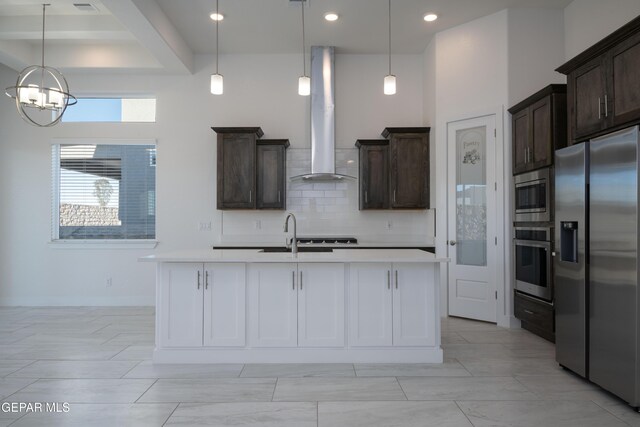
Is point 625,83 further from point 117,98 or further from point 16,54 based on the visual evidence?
point 16,54

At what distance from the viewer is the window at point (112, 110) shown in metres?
6.17

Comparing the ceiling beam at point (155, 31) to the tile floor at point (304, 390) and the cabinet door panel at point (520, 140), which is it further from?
the cabinet door panel at point (520, 140)

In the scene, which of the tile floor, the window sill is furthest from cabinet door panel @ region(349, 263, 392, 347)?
the window sill

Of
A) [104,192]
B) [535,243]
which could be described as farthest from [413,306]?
[104,192]

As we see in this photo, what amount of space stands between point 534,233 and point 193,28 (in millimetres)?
4508

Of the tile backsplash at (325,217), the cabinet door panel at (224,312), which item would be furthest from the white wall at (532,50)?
the cabinet door panel at (224,312)

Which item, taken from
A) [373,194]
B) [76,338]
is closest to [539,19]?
[373,194]

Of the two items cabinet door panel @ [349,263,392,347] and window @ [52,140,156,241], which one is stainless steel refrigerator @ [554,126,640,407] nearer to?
cabinet door panel @ [349,263,392,347]

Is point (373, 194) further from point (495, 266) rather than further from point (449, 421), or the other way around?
point (449, 421)

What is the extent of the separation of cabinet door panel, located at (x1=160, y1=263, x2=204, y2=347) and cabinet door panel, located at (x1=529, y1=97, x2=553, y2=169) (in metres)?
3.32

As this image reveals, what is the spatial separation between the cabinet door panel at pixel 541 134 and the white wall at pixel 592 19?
2.79 ft

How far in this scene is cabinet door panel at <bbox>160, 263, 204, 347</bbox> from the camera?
3.51 m

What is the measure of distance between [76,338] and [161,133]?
297 centimetres

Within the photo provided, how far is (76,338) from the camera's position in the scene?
14.2 feet
